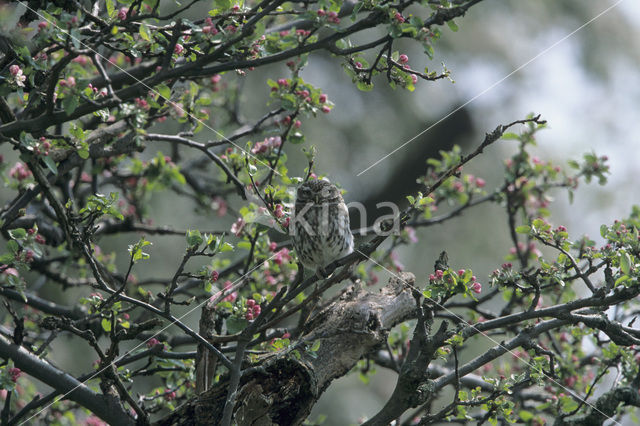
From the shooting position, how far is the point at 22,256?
3.28 meters

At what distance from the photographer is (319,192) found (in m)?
4.52

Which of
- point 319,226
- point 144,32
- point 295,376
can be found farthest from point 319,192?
point 144,32

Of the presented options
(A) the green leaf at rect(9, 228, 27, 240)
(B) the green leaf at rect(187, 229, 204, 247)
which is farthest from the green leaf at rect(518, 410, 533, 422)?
(A) the green leaf at rect(9, 228, 27, 240)

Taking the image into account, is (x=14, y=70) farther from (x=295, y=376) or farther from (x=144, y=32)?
(x=295, y=376)

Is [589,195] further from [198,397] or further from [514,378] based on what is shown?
[198,397]

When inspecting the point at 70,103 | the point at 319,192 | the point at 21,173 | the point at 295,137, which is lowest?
the point at 70,103

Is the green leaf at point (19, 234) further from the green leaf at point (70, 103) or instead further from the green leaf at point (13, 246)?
the green leaf at point (70, 103)

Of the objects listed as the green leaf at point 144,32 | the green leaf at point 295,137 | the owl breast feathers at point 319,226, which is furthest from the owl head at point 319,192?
the green leaf at point 144,32

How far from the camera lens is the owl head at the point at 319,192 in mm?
4492

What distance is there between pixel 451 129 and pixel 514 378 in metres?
6.65

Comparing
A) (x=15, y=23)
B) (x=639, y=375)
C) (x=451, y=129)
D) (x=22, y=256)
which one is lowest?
(x=639, y=375)

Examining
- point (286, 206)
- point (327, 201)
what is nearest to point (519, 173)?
point (327, 201)

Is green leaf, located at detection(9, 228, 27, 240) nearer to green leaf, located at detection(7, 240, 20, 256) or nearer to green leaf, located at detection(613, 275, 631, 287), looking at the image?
green leaf, located at detection(7, 240, 20, 256)

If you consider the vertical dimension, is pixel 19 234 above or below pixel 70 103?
below
